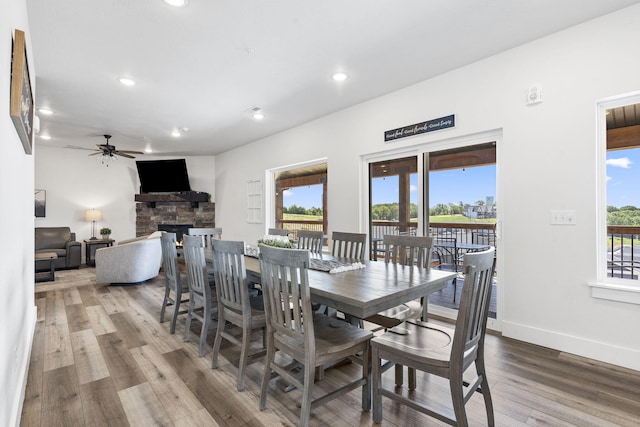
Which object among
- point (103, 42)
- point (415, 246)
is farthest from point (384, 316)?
point (103, 42)

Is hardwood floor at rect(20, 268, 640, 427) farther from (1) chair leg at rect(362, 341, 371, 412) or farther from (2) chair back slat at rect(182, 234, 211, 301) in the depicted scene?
(2) chair back slat at rect(182, 234, 211, 301)

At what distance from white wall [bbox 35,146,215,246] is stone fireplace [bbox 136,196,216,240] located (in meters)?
0.23

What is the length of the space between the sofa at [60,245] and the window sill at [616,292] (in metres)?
8.07

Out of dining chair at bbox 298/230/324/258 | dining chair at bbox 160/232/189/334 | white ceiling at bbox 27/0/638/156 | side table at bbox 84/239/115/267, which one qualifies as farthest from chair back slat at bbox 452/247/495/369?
side table at bbox 84/239/115/267

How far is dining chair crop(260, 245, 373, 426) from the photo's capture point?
1.74 m

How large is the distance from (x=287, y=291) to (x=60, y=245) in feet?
22.8

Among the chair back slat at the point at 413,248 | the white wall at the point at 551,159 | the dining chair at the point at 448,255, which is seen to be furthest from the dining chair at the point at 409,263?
the dining chair at the point at 448,255

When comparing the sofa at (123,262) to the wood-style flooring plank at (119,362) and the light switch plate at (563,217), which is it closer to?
the wood-style flooring plank at (119,362)

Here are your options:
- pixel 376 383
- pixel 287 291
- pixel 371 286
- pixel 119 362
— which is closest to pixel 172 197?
pixel 119 362

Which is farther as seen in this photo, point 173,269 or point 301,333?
point 173,269

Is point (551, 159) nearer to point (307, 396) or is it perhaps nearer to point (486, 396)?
point (486, 396)

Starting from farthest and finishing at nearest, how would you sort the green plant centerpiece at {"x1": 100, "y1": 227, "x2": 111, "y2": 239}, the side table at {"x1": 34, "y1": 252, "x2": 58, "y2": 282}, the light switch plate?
the green plant centerpiece at {"x1": 100, "y1": 227, "x2": 111, "y2": 239} → the side table at {"x1": 34, "y1": 252, "x2": 58, "y2": 282} → the light switch plate

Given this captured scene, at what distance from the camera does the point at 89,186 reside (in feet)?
24.5

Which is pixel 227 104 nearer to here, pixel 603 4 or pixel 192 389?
pixel 192 389
